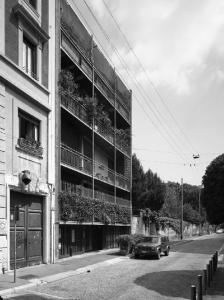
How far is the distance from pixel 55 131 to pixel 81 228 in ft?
27.1

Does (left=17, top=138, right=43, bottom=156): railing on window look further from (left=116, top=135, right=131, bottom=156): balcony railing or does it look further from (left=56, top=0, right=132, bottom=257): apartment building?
(left=116, top=135, right=131, bottom=156): balcony railing

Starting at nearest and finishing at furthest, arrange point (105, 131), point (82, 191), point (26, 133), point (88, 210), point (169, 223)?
point (26, 133) < point (88, 210) < point (82, 191) < point (105, 131) < point (169, 223)

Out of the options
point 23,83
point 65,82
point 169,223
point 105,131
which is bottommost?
point 169,223

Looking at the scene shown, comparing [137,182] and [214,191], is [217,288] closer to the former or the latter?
[214,191]

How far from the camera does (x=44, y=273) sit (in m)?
18.4

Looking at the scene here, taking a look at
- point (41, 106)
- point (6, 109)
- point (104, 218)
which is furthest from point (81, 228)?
point (6, 109)

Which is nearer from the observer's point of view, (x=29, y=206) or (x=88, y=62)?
(x=29, y=206)

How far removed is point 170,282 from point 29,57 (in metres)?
11.8

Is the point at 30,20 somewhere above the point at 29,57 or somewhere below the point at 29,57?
above

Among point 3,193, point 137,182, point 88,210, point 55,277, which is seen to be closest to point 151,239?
point 88,210

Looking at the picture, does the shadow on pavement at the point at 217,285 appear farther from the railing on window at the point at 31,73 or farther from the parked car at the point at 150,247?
the railing on window at the point at 31,73

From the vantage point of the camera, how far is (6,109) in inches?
758

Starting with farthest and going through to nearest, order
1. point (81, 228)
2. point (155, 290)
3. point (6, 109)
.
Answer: point (81, 228)
point (6, 109)
point (155, 290)

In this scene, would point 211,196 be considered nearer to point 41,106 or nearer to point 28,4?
point 41,106
